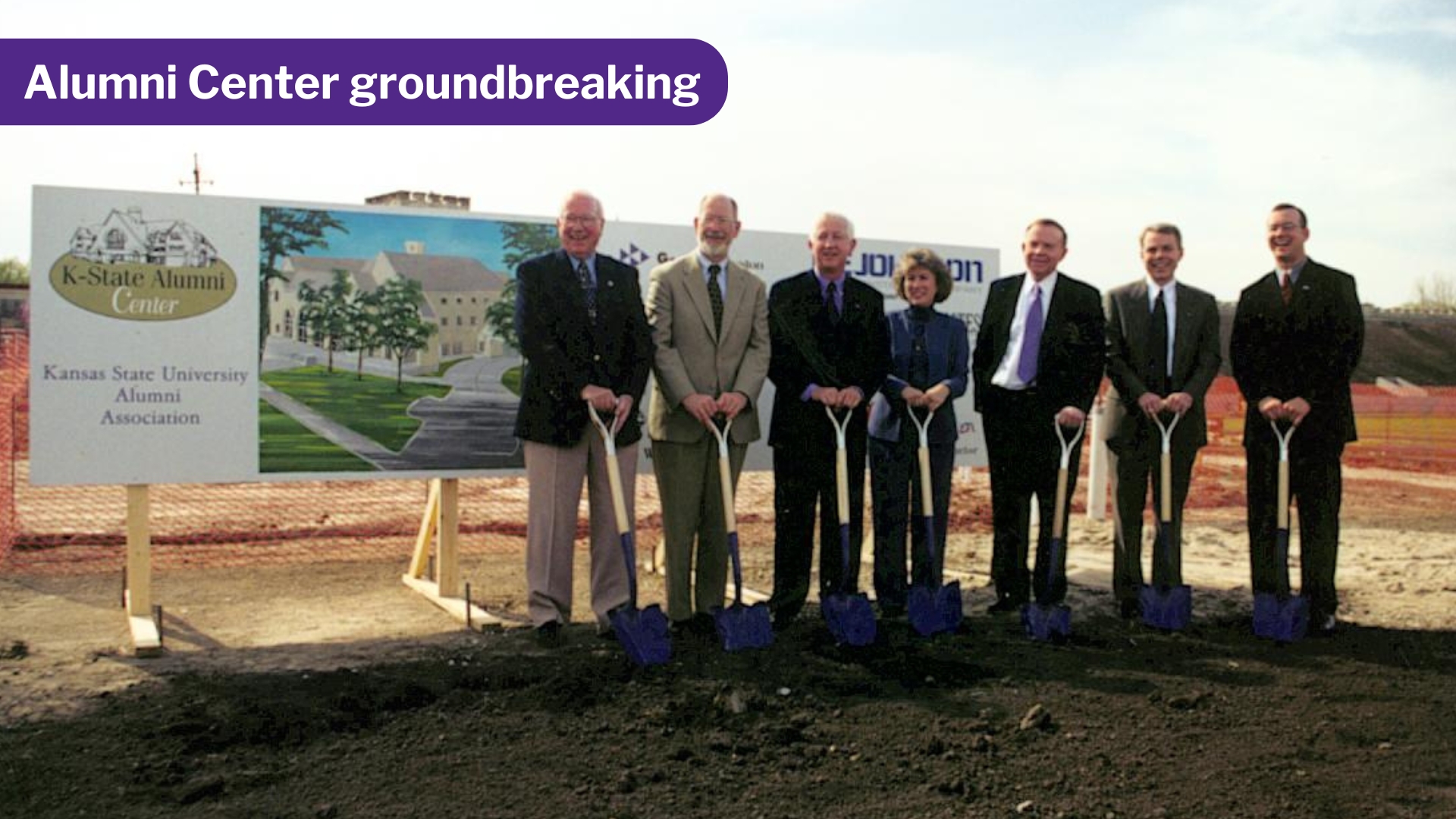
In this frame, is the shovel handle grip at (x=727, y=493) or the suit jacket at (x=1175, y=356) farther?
the suit jacket at (x=1175, y=356)

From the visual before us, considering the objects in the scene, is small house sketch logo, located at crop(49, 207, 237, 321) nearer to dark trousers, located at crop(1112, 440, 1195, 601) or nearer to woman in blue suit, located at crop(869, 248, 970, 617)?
woman in blue suit, located at crop(869, 248, 970, 617)

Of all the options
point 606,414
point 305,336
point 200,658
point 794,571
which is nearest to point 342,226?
point 305,336

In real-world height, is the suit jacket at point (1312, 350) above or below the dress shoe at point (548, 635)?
above

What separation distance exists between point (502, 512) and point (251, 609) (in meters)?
4.56

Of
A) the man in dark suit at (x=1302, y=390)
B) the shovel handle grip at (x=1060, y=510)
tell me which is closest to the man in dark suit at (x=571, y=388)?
the shovel handle grip at (x=1060, y=510)

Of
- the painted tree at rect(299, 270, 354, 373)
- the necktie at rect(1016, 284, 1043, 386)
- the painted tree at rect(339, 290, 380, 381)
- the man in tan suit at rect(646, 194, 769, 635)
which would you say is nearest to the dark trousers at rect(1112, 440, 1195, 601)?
the necktie at rect(1016, 284, 1043, 386)

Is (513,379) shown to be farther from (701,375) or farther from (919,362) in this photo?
(919,362)

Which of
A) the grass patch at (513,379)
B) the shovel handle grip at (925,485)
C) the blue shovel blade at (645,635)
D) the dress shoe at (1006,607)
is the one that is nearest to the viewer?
the blue shovel blade at (645,635)

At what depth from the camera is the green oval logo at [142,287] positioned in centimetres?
578

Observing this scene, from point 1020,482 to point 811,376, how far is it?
123 centimetres

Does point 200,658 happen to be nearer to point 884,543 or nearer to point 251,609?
point 251,609

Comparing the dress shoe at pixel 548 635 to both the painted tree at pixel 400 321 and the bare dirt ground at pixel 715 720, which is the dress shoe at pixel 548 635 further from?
the painted tree at pixel 400 321

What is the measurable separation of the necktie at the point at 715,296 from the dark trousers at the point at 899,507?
1.09 meters

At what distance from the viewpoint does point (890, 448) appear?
21.0 feet
